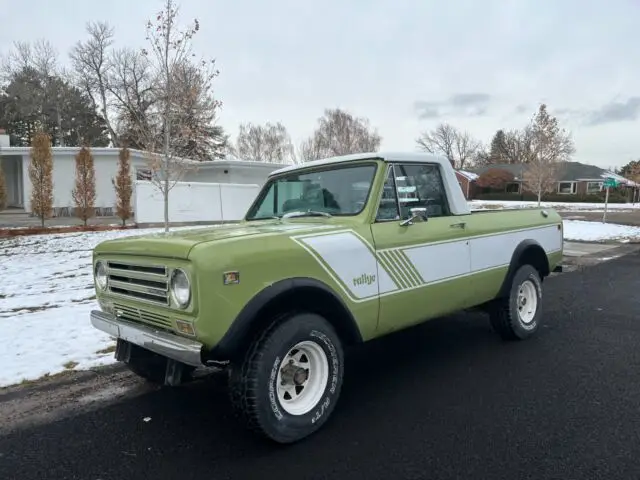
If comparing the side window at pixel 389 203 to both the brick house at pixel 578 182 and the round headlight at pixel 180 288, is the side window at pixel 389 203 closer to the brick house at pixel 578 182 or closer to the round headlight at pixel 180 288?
the round headlight at pixel 180 288

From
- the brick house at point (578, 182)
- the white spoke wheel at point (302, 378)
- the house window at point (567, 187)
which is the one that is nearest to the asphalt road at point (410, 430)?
the white spoke wheel at point (302, 378)

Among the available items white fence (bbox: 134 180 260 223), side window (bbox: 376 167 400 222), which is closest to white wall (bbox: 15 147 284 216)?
white fence (bbox: 134 180 260 223)

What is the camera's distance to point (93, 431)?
3289 millimetres

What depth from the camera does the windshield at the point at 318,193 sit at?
3.85m

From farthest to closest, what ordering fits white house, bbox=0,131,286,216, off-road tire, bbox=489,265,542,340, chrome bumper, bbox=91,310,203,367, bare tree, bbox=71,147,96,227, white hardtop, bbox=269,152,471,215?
white house, bbox=0,131,286,216 < bare tree, bbox=71,147,96,227 < off-road tire, bbox=489,265,542,340 < white hardtop, bbox=269,152,471,215 < chrome bumper, bbox=91,310,203,367

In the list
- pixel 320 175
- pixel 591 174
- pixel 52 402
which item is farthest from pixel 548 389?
pixel 591 174

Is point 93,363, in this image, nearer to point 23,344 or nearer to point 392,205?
point 23,344

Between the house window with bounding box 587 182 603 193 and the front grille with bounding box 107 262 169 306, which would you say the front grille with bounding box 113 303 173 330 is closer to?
the front grille with bounding box 107 262 169 306

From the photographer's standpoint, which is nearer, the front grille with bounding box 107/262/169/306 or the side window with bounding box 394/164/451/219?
the front grille with bounding box 107/262/169/306

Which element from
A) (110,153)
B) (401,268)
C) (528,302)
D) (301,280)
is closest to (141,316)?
(301,280)

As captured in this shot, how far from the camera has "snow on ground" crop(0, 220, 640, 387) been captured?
183 inches

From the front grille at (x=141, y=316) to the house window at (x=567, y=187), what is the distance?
63.2 metres

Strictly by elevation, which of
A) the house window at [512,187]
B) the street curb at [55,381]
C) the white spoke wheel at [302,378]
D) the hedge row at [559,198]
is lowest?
the street curb at [55,381]

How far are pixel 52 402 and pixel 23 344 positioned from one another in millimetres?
1698
